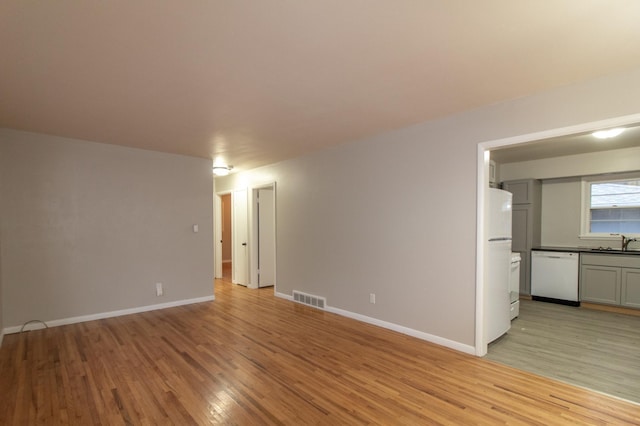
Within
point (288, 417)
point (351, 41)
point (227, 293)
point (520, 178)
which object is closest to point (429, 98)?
point (351, 41)

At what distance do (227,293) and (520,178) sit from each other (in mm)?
5996

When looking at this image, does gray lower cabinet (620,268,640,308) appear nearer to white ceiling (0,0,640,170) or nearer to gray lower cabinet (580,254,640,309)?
gray lower cabinet (580,254,640,309)

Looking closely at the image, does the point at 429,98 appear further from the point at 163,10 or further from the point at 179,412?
the point at 179,412

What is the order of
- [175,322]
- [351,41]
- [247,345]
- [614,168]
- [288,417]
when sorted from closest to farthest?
[351,41] < [288,417] < [247,345] < [175,322] < [614,168]

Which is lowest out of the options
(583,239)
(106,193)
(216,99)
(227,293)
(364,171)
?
(227,293)

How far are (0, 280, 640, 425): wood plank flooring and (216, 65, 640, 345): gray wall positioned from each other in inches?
20.5

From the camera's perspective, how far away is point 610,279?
4734 millimetres

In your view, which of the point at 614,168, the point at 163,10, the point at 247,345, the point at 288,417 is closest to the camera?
the point at 163,10

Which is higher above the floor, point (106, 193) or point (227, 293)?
point (106, 193)

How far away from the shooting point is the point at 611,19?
176cm

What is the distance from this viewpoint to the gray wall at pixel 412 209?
2.79 meters


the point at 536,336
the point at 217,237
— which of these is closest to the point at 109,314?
the point at 217,237

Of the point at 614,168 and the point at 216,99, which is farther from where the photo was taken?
the point at 614,168

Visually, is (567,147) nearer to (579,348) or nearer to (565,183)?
(565,183)
